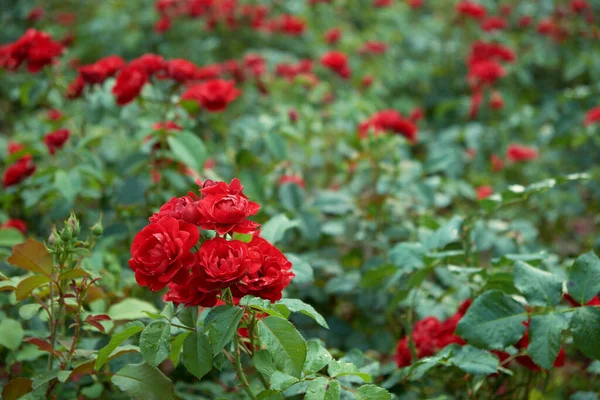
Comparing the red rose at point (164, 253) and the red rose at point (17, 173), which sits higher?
the red rose at point (164, 253)

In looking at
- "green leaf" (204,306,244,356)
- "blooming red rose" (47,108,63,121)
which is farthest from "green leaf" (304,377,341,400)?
"blooming red rose" (47,108,63,121)

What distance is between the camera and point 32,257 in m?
1.06

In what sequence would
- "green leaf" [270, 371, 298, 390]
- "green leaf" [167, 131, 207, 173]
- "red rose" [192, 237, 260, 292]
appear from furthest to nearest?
"green leaf" [167, 131, 207, 173]
"green leaf" [270, 371, 298, 390]
"red rose" [192, 237, 260, 292]

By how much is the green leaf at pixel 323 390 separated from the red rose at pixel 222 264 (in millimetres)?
241

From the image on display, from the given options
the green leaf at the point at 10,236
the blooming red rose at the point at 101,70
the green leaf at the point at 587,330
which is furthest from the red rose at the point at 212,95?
the green leaf at the point at 587,330

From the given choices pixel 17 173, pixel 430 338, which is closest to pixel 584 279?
pixel 430 338

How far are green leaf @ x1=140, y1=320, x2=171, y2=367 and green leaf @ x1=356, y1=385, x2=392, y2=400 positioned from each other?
35 cm

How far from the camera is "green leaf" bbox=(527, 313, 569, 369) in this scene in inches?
43.9

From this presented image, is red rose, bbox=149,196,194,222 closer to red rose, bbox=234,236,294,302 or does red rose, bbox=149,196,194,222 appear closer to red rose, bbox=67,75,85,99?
red rose, bbox=234,236,294,302

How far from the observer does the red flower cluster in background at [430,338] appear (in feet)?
4.65

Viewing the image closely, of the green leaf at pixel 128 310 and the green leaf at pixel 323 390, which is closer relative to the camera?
the green leaf at pixel 323 390

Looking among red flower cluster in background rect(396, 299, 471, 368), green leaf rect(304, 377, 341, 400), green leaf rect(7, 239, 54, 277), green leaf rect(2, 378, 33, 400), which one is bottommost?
red flower cluster in background rect(396, 299, 471, 368)

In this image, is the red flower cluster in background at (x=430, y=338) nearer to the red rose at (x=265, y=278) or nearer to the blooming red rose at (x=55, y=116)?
the red rose at (x=265, y=278)

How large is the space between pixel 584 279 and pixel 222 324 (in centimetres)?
77
